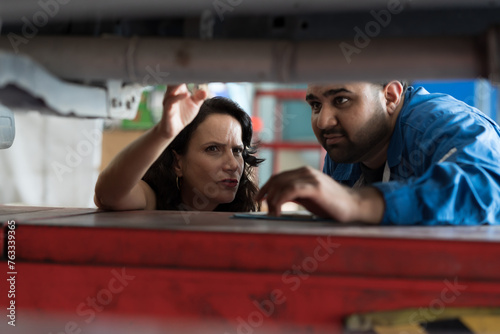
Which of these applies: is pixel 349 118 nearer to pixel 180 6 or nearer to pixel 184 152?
pixel 184 152

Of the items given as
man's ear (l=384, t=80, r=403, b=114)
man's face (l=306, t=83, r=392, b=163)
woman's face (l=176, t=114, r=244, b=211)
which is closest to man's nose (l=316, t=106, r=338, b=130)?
man's face (l=306, t=83, r=392, b=163)

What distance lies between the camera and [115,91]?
991mm

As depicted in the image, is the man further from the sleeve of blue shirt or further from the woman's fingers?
the woman's fingers

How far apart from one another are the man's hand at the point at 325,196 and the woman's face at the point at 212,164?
0.68 m

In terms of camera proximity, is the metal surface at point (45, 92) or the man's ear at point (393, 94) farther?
the man's ear at point (393, 94)

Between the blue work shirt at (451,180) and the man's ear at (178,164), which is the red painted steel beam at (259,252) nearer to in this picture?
the blue work shirt at (451,180)

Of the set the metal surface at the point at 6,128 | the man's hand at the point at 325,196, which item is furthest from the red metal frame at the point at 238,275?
the metal surface at the point at 6,128

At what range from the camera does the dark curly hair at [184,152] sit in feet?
5.46

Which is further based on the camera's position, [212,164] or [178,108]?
[212,164]

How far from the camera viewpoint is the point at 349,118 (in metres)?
1.41

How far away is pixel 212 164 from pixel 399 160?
0.59m

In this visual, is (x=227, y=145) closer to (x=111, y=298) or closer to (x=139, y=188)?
(x=139, y=188)

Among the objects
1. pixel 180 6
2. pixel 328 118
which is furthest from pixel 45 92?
pixel 328 118

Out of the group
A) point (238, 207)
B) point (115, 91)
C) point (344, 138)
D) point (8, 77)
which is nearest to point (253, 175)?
point (238, 207)
